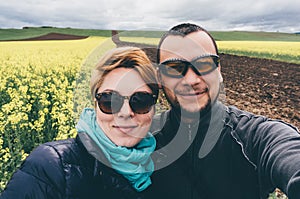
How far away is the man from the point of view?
6.16ft

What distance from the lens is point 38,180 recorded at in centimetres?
165

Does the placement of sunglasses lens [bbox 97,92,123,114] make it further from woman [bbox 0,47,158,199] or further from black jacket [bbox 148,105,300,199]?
black jacket [bbox 148,105,300,199]

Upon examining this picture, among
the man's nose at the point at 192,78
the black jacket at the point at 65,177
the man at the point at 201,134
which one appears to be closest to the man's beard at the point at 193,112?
the man at the point at 201,134

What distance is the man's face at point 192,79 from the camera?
2.06m

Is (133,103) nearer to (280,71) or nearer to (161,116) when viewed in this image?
(161,116)

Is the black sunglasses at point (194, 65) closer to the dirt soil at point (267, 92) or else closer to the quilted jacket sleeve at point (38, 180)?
the quilted jacket sleeve at point (38, 180)

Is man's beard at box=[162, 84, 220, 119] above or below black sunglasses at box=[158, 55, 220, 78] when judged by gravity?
below

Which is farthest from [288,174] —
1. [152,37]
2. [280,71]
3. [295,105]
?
[280,71]

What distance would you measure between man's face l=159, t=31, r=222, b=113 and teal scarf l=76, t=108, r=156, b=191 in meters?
0.38

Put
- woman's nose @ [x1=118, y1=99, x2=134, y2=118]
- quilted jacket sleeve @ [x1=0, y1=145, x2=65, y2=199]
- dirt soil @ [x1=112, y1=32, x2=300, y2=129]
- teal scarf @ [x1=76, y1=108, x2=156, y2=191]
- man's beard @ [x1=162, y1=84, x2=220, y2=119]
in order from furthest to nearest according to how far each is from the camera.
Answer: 1. dirt soil @ [x1=112, y1=32, x2=300, y2=129]
2. man's beard @ [x1=162, y1=84, x2=220, y2=119]
3. woman's nose @ [x1=118, y1=99, x2=134, y2=118]
4. teal scarf @ [x1=76, y1=108, x2=156, y2=191]
5. quilted jacket sleeve @ [x1=0, y1=145, x2=65, y2=199]

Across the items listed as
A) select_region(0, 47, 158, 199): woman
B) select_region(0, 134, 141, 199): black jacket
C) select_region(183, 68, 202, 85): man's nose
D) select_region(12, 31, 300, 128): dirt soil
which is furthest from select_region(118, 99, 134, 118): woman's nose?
select_region(12, 31, 300, 128): dirt soil

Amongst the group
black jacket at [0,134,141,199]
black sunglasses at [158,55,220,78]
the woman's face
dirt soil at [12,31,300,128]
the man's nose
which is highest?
black sunglasses at [158,55,220,78]

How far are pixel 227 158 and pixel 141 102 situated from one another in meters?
0.59

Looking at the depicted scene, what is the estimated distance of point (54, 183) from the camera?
165 cm
